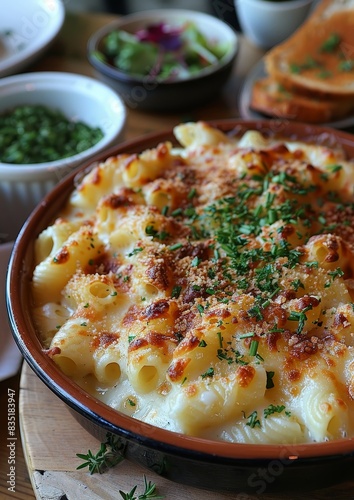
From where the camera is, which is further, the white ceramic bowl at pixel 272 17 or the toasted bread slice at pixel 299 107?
the white ceramic bowl at pixel 272 17

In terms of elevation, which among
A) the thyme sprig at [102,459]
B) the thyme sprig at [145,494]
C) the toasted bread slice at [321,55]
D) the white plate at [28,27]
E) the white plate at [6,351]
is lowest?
the white plate at [6,351]

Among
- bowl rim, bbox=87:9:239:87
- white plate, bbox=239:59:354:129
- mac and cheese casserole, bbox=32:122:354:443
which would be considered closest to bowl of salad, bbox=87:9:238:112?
bowl rim, bbox=87:9:239:87

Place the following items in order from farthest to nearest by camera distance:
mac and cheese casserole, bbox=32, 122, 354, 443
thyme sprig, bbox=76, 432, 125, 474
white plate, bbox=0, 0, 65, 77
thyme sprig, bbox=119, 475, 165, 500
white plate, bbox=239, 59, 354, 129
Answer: white plate, bbox=0, 0, 65, 77, white plate, bbox=239, 59, 354, 129, thyme sprig, bbox=76, 432, 125, 474, thyme sprig, bbox=119, 475, 165, 500, mac and cheese casserole, bbox=32, 122, 354, 443

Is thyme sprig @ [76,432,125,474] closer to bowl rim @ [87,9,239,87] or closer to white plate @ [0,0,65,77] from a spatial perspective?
bowl rim @ [87,9,239,87]

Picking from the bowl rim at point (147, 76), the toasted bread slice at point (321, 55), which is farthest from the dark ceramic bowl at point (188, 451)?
the toasted bread slice at point (321, 55)

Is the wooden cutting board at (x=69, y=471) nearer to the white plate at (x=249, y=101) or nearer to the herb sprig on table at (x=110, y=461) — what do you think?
the herb sprig on table at (x=110, y=461)

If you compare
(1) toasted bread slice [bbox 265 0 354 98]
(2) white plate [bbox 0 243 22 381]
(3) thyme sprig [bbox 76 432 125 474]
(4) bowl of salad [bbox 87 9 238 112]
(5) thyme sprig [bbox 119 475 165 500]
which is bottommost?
(2) white plate [bbox 0 243 22 381]
